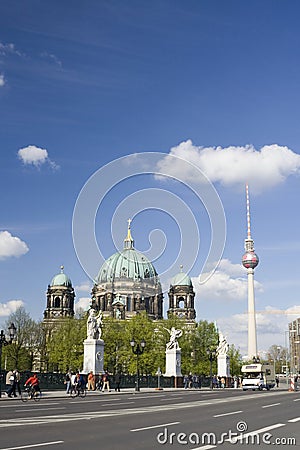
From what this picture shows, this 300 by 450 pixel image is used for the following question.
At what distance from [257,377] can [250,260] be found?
328 feet

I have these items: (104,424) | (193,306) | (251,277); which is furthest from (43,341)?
(104,424)

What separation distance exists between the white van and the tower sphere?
3668 inches

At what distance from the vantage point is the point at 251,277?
541 feet

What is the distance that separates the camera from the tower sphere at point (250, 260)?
167 m

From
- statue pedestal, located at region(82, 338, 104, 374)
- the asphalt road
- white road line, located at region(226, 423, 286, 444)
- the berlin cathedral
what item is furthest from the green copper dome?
white road line, located at region(226, 423, 286, 444)

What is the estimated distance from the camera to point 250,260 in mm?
166750

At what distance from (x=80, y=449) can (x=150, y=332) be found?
8422 cm

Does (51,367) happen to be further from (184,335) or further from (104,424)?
(104,424)

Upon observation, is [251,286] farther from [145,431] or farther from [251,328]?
[145,431]

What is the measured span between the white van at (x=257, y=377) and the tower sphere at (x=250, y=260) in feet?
306

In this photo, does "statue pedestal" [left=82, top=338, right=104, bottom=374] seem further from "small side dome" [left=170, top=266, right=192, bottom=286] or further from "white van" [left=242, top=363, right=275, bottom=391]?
"small side dome" [left=170, top=266, right=192, bottom=286]

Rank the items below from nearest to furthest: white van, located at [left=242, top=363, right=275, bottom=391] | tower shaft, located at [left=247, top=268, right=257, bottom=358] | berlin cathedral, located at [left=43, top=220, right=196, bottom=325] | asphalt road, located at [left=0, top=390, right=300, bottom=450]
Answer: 1. asphalt road, located at [left=0, top=390, right=300, bottom=450]
2. white van, located at [left=242, top=363, right=275, bottom=391]
3. berlin cathedral, located at [left=43, top=220, right=196, bottom=325]
4. tower shaft, located at [left=247, top=268, right=257, bottom=358]

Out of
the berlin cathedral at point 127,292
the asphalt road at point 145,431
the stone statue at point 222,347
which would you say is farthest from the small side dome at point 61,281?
the asphalt road at point 145,431

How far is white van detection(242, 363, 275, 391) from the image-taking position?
66000 mm
